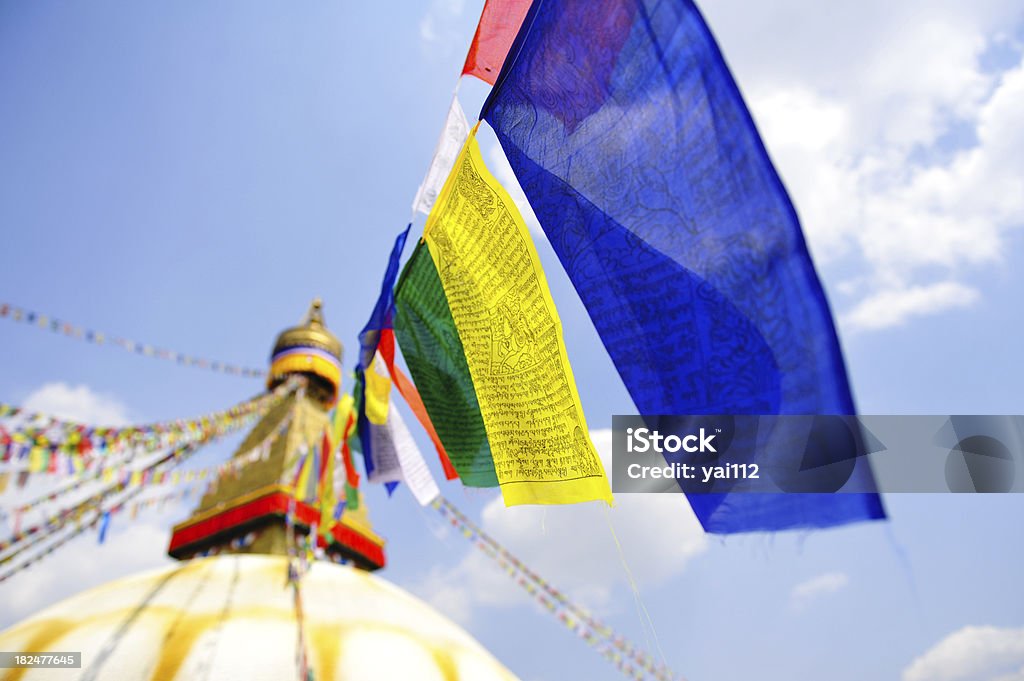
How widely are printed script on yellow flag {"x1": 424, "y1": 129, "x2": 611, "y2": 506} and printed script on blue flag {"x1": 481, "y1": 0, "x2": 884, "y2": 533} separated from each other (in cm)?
23

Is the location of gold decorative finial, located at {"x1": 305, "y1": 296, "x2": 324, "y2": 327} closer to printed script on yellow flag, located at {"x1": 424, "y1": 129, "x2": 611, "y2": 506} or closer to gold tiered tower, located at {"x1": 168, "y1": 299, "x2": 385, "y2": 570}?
gold tiered tower, located at {"x1": 168, "y1": 299, "x2": 385, "y2": 570}

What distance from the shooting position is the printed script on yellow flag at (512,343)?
238 centimetres

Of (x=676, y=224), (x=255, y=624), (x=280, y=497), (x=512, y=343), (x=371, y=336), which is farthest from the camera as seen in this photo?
(x=280, y=497)

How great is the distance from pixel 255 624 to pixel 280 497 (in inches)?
138

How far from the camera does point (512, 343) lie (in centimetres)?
264

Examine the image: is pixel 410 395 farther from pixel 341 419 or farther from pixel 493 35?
pixel 493 35

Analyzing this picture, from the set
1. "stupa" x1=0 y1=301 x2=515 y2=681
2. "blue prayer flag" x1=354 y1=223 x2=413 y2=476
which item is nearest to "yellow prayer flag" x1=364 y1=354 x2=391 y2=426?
"blue prayer flag" x1=354 y1=223 x2=413 y2=476

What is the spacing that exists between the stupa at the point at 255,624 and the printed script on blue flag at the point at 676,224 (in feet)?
18.7

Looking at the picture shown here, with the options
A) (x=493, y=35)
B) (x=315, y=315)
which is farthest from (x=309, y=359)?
(x=493, y=35)

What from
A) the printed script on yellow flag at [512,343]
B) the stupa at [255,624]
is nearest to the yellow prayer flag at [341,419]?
the stupa at [255,624]

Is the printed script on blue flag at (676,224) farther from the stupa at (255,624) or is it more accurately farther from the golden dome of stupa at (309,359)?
the golden dome of stupa at (309,359)

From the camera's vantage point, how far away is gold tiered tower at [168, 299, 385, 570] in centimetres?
998

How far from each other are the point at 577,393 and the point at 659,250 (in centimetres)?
66

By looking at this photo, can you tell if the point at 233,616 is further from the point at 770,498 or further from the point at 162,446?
the point at 770,498
